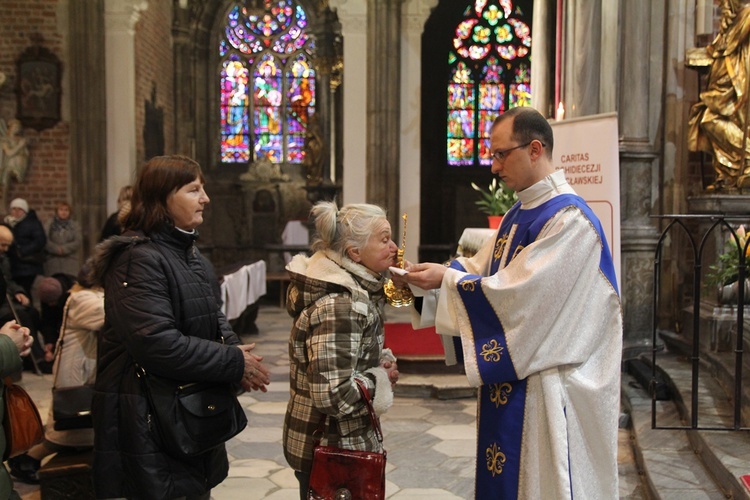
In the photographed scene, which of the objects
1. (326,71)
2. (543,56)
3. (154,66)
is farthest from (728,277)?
(326,71)

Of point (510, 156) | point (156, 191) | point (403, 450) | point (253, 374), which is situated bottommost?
point (403, 450)

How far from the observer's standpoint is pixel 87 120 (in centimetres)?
1132

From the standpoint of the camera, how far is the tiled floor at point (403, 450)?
14.2ft

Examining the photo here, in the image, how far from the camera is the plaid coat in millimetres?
2426

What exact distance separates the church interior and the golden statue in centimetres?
1

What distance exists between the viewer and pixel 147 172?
2584 mm

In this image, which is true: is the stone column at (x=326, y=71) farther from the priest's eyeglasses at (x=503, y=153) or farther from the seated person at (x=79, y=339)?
the priest's eyeglasses at (x=503, y=153)

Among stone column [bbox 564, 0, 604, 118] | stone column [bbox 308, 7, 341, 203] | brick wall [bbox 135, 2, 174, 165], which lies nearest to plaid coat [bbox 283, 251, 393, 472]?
stone column [bbox 564, 0, 604, 118]

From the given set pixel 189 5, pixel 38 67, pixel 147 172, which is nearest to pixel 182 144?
pixel 189 5

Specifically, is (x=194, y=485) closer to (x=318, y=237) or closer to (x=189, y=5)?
(x=318, y=237)

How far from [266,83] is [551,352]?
1429cm

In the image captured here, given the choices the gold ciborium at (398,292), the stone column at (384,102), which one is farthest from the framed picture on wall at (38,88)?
the gold ciborium at (398,292)

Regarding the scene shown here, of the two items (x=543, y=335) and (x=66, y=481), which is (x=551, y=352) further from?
(x=66, y=481)

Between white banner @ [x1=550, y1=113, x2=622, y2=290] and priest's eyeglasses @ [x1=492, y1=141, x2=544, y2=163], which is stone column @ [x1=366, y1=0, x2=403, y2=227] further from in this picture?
priest's eyeglasses @ [x1=492, y1=141, x2=544, y2=163]
